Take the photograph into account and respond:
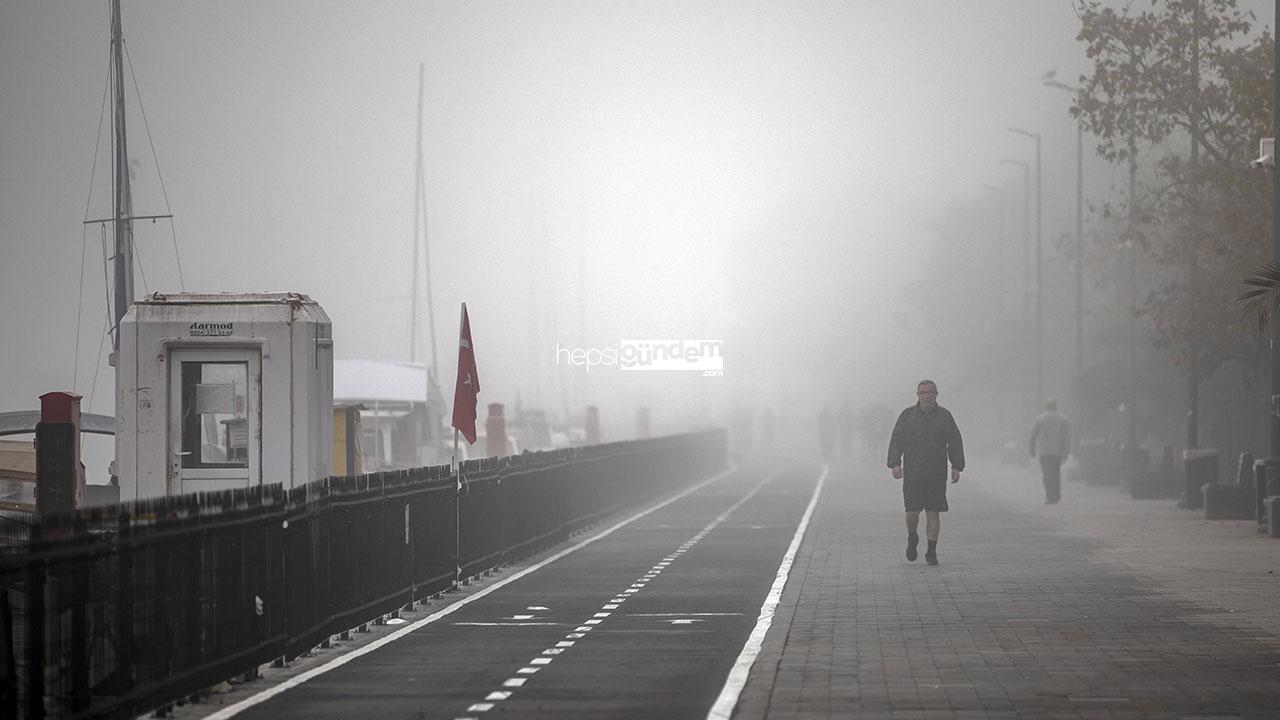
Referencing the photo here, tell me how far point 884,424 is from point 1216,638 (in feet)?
178

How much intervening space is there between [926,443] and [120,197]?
637 inches

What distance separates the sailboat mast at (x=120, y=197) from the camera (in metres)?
31.9

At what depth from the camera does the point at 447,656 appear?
556 inches

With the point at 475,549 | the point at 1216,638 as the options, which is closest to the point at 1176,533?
the point at 475,549

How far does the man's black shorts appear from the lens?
23.0 meters

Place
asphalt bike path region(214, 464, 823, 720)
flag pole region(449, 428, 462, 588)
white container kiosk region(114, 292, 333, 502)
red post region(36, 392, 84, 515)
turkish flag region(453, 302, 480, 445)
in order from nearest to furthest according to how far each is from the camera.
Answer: asphalt bike path region(214, 464, 823, 720), flag pole region(449, 428, 462, 588), white container kiosk region(114, 292, 333, 502), red post region(36, 392, 84, 515), turkish flag region(453, 302, 480, 445)

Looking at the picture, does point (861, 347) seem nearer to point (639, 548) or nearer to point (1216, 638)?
point (639, 548)

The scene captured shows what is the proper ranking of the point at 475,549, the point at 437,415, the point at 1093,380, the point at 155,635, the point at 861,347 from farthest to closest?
the point at 861,347 → the point at 1093,380 → the point at 437,415 → the point at 475,549 → the point at 155,635

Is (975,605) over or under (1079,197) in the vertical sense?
under

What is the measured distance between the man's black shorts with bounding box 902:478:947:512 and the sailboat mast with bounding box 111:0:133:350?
13.8 metres

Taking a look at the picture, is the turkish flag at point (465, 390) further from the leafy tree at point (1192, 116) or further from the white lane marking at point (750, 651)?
the leafy tree at point (1192, 116)

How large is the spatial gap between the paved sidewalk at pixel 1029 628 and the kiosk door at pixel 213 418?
19.0 feet

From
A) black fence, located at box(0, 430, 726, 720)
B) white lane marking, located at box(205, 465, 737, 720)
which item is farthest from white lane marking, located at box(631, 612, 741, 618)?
black fence, located at box(0, 430, 726, 720)

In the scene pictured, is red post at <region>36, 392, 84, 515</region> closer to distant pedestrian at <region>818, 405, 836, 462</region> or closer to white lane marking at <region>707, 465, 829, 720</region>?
white lane marking at <region>707, 465, 829, 720</region>
